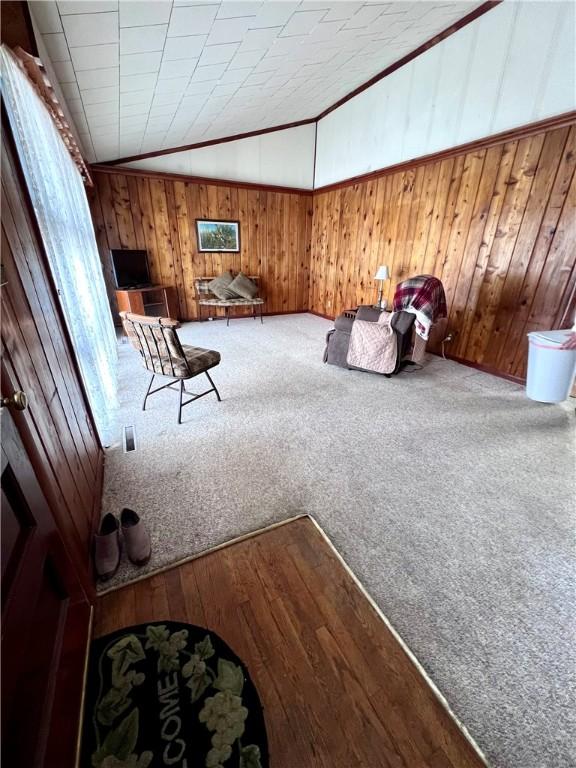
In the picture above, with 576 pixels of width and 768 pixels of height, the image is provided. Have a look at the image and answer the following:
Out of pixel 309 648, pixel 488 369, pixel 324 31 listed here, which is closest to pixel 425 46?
pixel 324 31

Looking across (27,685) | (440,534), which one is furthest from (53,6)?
(440,534)

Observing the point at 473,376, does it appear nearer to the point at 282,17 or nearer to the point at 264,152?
the point at 282,17

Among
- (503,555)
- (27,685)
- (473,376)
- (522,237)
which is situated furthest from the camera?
(473,376)

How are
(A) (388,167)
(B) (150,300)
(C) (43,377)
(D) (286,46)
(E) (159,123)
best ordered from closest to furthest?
(C) (43,377)
(D) (286,46)
(E) (159,123)
(A) (388,167)
(B) (150,300)

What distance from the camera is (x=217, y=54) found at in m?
2.39

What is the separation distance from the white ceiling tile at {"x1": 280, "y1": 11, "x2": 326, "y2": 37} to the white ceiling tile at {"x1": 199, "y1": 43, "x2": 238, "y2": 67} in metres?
0.44

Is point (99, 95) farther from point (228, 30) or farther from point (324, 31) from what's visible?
point (324, 31)

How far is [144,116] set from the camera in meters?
3.12

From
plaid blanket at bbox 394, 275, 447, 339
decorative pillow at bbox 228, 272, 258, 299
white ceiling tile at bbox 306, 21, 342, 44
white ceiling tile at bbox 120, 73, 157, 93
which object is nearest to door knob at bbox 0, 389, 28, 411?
white ceiling tile at bbox 120, 73, 157, 93

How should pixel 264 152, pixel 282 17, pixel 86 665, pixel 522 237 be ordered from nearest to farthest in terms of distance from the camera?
pixel 86 665, pixel 282 17, pixel 522 237, pixel 264 152

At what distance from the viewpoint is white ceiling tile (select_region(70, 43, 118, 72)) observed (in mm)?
1881

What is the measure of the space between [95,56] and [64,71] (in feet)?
0.97

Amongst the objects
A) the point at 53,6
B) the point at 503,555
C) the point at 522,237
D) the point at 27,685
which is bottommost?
the point at 503,555

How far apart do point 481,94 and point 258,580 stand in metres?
4.58
